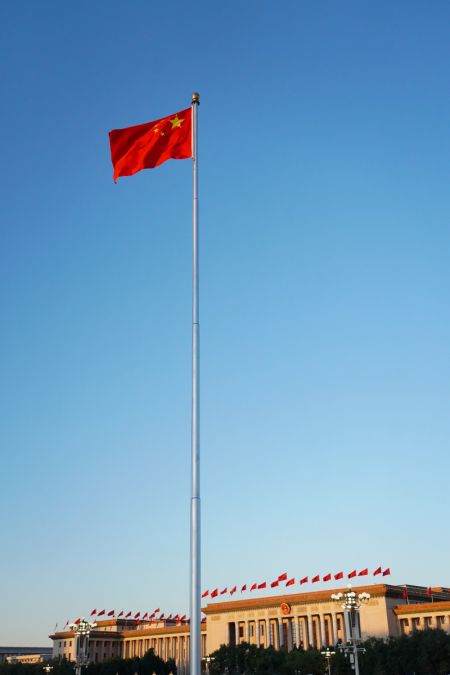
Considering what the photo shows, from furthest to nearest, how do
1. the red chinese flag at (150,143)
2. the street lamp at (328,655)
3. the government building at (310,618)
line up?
the government building at (310,618) → the street lamp at (328,655) → the red chinese flag at (150,143)

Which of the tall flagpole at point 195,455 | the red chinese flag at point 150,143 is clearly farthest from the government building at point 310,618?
the red chinese flag at point 150,143

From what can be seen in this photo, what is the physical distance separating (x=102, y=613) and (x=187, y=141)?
79.9 meters

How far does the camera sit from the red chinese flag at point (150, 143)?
17891mm

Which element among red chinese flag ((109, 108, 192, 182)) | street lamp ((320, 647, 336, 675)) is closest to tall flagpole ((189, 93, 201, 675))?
red chinese flag ((109, 108, 192, 182))

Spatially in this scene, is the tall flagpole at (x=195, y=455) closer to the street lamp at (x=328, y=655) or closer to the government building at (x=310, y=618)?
the street lamp at (x=328, y=655)

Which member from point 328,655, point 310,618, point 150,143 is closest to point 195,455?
point 150,143

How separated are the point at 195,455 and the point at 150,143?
8.01 metres

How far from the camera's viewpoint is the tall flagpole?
1312cm

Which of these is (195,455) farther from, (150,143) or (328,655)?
(328,655)

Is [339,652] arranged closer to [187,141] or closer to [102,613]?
[102,613]

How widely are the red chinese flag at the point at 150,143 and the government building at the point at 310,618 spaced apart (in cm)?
5038

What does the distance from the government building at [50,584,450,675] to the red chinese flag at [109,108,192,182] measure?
50383 mm

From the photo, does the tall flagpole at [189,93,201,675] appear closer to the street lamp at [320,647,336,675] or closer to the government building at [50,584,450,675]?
the street lamp at [320,647,336,675]

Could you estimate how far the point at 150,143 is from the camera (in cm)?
1797
